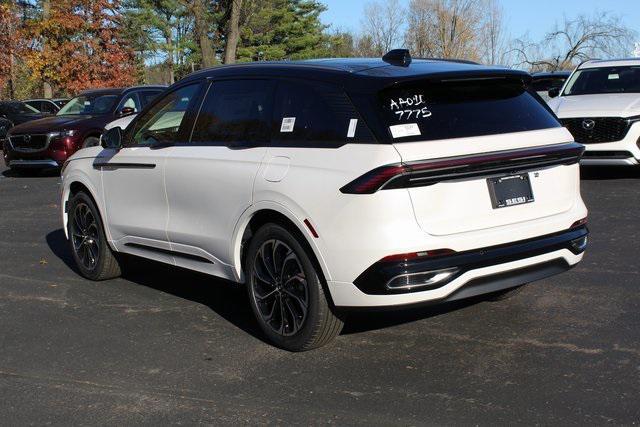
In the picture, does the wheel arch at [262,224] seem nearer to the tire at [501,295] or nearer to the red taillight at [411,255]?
the red taillight at [411,255]

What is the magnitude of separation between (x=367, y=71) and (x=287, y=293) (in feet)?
4.61

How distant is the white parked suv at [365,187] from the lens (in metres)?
4.16

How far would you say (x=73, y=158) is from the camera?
695 cm

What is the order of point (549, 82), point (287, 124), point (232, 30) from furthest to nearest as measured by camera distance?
point (232, 30) < point (549, 82) < point (287, 124)

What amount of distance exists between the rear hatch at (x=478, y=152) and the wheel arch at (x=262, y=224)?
638mm

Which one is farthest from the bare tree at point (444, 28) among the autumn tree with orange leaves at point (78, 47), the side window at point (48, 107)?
the side window at point (48, 107)

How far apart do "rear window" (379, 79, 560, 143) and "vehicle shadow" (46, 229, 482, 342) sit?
3.39 feet

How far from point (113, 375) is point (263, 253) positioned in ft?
3.70

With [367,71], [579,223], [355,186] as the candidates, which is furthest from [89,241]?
[579,223]

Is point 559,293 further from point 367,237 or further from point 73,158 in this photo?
point 73,158

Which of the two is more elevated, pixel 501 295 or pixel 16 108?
pixel 16 108

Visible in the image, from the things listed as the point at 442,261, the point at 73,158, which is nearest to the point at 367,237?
the point at 442,261

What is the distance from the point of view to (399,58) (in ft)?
16.1

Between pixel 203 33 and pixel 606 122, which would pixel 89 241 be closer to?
pixel 606 122
